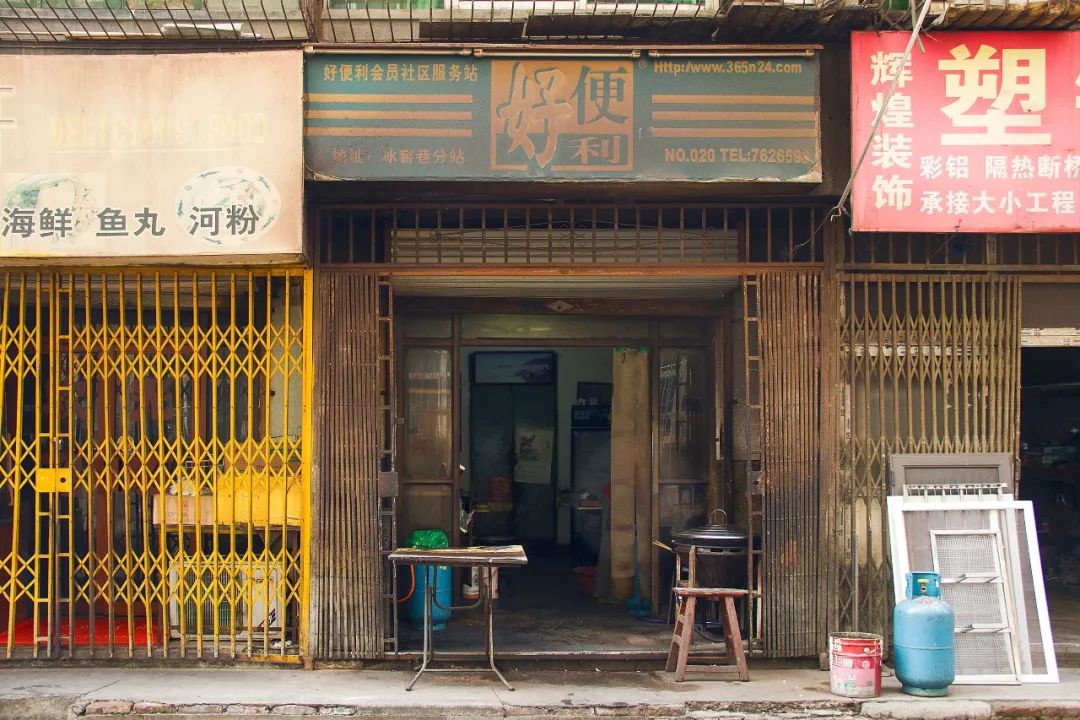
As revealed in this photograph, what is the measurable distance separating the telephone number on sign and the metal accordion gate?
1.08 meters

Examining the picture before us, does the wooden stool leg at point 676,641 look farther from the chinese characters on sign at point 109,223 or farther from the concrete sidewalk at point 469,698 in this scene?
the chinese characters on sign at point 109,223

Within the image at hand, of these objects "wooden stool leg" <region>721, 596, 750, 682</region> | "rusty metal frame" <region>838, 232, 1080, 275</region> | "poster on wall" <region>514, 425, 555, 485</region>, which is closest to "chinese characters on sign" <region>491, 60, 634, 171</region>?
"rusty metal frame" <region>838, 232, 1080, 275</region>

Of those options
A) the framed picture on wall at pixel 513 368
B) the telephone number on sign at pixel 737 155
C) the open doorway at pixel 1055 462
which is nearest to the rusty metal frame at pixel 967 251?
the telephone number on sign at pixel 737 155

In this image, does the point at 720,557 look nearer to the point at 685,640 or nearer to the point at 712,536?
the point at 712,536

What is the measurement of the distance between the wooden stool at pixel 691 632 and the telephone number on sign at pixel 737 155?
3.08 meters

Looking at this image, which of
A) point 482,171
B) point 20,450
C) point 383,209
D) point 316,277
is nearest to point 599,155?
point 482,171

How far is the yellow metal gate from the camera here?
7918 millimetres

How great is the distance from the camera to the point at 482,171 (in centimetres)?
759

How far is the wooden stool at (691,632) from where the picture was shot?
24.8 feet

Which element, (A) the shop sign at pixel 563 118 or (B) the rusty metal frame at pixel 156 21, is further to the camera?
(B) the rusty metal frame at pixel 156 21

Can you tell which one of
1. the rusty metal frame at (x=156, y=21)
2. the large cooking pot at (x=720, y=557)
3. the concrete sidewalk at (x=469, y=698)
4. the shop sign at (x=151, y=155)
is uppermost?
the rusty metal frame at (x=156, y=21)

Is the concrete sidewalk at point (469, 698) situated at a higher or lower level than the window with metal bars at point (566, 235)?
lower

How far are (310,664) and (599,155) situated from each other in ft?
14.2

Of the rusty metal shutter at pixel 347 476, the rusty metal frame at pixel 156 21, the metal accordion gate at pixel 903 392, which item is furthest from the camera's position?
the metal accordion gate at pixel 903 392
